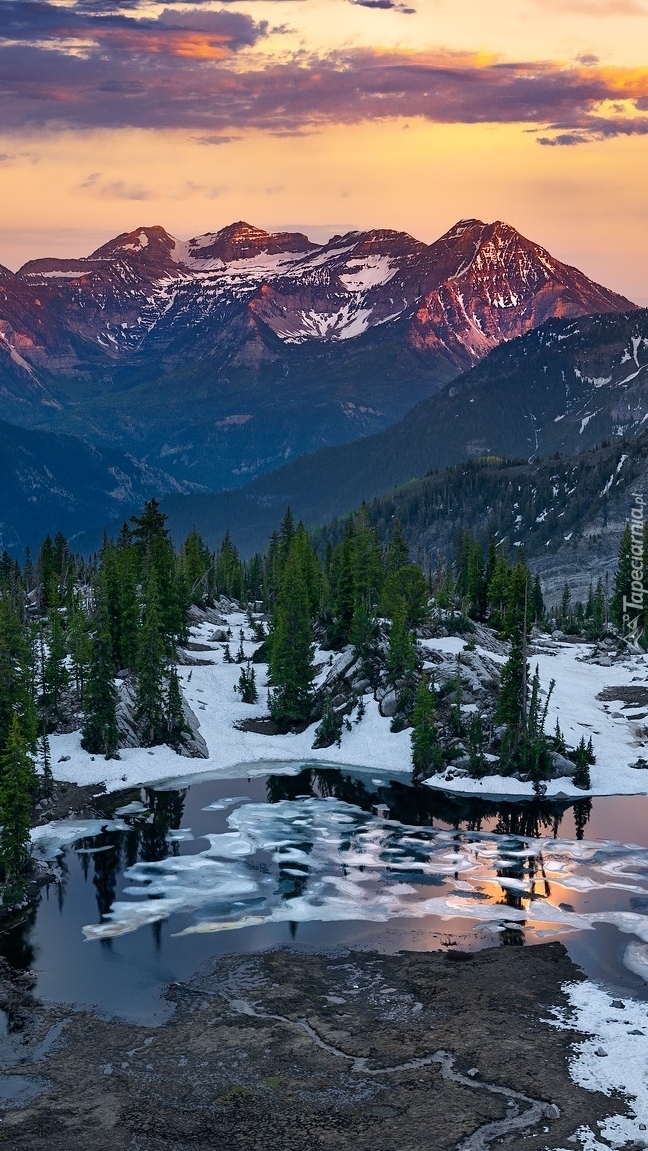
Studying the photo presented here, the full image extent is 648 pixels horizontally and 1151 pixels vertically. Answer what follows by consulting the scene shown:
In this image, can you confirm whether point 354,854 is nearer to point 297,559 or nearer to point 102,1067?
→ point 102,1067

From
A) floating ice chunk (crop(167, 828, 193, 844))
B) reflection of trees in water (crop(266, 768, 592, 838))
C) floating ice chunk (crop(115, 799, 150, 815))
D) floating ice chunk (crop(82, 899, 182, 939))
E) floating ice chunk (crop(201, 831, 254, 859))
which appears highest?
floating ice chunk (crop(82, 899, 182, 939))

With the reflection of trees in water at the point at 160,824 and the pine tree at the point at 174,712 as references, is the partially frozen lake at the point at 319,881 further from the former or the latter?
the pine tree at the point at 174,712

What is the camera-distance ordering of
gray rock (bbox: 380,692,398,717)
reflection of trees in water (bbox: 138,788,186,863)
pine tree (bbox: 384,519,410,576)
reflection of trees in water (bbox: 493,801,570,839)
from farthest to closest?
pine tree (bbox: 384,519,410,576) → gray rock (bbox: 380,692,398,717) → reflection of trees in water (bbox: 493,801,570,839) → reflection of trees in water (bbox: 138,788,186,863)

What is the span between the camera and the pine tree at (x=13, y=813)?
3105 inches

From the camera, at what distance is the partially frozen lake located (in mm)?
70250

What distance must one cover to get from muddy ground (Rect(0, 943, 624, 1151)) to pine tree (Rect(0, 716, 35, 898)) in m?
12.3

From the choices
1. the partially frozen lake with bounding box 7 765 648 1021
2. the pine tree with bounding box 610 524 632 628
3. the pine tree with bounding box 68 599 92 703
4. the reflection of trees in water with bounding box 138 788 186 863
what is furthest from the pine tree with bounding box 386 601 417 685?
the pine tree with bounding box 610 524 632 628

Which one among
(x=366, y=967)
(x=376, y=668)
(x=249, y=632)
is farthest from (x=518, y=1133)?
(x=249, y=632)

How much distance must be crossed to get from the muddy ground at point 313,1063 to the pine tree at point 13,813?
40.4 feet

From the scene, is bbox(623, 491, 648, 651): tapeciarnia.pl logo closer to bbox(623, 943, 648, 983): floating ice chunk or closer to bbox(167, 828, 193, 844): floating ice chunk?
bbox(167, 828, 193, 844): floating ice chunk

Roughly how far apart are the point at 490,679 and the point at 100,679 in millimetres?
35343

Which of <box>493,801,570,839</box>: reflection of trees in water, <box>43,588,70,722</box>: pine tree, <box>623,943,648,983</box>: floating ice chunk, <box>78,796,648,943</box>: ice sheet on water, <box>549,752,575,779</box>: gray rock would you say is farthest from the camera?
<box>43,588,70,722</box>: pine tree

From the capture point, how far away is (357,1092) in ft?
176

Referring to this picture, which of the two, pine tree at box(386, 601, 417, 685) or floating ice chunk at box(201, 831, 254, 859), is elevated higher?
pine tree at box(386, 601, 417, 685)
